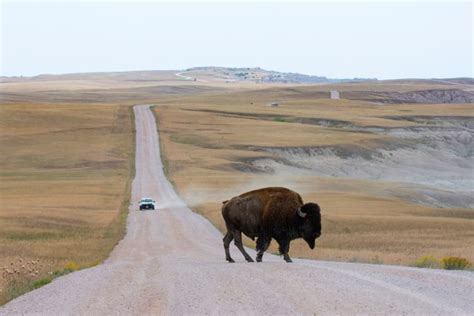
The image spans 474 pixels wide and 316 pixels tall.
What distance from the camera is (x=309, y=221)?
21.5 meters

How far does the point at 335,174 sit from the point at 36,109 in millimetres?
73056

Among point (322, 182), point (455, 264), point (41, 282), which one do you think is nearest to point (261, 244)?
point (455, 264)

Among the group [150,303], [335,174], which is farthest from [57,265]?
[335,174]

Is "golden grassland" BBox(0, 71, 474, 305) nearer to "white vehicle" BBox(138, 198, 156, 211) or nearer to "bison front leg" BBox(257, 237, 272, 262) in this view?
"white vehicle" BBox(138, 198, 156, 211)

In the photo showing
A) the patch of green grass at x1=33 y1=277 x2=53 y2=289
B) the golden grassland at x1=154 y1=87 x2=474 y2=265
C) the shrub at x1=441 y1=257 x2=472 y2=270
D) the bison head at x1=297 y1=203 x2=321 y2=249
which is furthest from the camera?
the golden grassland at x1=154 y1=87 x2=474 y2=265

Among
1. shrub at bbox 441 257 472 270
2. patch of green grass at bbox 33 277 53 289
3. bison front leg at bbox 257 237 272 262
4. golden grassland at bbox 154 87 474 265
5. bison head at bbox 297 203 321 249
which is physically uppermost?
bison head at bbox 297 203 321 249

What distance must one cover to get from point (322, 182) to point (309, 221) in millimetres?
59205

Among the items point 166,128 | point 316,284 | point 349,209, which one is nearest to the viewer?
point 316,284

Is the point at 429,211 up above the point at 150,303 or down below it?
below

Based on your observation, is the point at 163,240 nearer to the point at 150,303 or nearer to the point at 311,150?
the point at 150,303

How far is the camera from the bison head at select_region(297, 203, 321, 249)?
21.4 meters

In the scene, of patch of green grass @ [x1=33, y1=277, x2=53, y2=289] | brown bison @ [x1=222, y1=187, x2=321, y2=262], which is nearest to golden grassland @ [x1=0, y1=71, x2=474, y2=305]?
patch of green grass @ [x1=33, y1=277, x2=53, y2=289]

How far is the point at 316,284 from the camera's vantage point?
664 inches

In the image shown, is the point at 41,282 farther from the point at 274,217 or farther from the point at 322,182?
the point at 322,182
